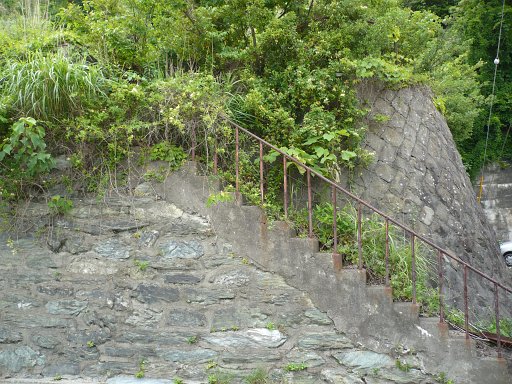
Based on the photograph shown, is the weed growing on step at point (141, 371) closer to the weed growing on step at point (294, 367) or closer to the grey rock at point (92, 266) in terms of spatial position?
the grey rock at point (92, 266)

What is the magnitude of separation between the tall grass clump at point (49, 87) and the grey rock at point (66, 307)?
1.77 m

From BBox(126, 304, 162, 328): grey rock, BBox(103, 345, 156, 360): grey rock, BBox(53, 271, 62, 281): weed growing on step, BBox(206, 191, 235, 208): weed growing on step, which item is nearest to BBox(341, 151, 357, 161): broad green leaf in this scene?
BBox(206, 191, 235, 208): weed growing on step

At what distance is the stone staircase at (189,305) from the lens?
4867 mm

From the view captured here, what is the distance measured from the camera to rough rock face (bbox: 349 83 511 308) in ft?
20.6

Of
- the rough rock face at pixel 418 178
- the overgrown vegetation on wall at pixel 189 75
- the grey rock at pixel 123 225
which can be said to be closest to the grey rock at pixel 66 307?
the grey rock at pixel 123 225

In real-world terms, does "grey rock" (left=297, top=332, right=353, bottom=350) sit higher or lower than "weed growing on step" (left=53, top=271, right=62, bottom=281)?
lower

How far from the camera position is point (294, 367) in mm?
4969

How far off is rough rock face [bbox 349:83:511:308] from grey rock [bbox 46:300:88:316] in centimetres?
303

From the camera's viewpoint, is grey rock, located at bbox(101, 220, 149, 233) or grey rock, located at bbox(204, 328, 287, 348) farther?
grey rock, located at bbox(101, 220, 149, 233)

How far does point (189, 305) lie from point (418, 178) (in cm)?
301

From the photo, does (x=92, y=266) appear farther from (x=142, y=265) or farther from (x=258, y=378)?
(x=258, y=378)

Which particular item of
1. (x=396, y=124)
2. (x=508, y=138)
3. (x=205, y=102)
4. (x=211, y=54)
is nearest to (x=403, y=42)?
(x=396, y=124)

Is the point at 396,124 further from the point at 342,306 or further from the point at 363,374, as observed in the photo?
the point at 363,374

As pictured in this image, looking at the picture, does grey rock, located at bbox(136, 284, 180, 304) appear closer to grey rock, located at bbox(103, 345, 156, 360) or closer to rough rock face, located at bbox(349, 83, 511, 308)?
grey rock, located at bbox(103, 345, 156, 360)
